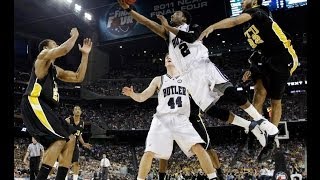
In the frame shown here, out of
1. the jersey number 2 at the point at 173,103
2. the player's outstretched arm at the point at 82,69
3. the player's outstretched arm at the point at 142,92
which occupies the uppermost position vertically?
the player's outstretched arm at the point at 82,69

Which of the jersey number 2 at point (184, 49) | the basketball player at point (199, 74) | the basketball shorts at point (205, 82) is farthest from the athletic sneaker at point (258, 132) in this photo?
the jersey number 2 at point (184, 49)

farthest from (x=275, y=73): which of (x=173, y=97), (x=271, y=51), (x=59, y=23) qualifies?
(x=59, y=23)

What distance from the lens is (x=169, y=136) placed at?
4820mm

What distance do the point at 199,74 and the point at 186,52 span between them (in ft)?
1.13

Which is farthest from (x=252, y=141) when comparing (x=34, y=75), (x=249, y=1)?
(x=34, y=75)

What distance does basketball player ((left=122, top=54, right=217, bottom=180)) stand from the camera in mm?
4652

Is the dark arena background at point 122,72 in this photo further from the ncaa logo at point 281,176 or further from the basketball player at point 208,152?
the ncaa logo at point 281,176

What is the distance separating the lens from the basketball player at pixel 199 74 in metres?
4.51

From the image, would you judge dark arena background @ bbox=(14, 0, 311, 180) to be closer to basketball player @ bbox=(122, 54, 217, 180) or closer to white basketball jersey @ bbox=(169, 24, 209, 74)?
basketball player @ bbox=(122, 54, 217, 180)

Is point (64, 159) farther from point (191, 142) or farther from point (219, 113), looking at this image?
point (219, 113)

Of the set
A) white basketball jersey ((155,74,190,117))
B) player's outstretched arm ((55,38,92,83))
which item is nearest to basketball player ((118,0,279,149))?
white basketball jersey ((155,74,190,117))

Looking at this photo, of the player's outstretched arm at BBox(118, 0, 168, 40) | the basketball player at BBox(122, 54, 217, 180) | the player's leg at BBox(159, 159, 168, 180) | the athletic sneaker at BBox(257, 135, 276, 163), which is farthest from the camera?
the player's leg at BBox(159, 159, 168, 180)

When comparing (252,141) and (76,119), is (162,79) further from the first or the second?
(76,119)

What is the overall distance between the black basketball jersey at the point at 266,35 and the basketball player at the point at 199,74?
70 centimetres
